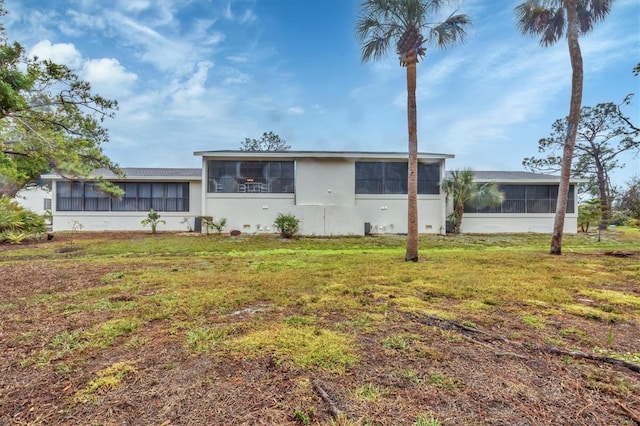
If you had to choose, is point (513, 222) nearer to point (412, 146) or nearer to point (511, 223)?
point (511, 223)

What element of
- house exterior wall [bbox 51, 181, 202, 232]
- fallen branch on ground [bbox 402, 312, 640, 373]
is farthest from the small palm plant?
fallen branch on ground [bbox 402, 312, 640, 373]

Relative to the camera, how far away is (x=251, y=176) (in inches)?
690

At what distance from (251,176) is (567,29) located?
1523 cm

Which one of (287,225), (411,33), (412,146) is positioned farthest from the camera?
(287,225)

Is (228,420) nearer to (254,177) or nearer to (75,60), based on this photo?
(75,60)

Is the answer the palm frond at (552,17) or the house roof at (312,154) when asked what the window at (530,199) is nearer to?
the house roof at (312,154)

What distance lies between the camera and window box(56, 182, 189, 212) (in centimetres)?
1816

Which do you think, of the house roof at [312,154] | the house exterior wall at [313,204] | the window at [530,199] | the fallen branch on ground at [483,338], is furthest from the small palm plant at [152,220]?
the window at [530,199]

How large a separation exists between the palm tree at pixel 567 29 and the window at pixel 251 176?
12.3 meters

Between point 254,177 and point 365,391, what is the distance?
53.6ft

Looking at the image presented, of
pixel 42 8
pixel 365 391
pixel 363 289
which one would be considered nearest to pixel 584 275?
pixel 363 289

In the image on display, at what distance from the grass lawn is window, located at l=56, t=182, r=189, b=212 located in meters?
13.6

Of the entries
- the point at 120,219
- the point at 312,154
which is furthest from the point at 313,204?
the point at 120,219

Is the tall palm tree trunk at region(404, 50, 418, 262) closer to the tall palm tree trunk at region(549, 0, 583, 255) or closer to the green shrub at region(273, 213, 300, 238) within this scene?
the tall palm tree trunk at region(549, 0, 583, 255)
